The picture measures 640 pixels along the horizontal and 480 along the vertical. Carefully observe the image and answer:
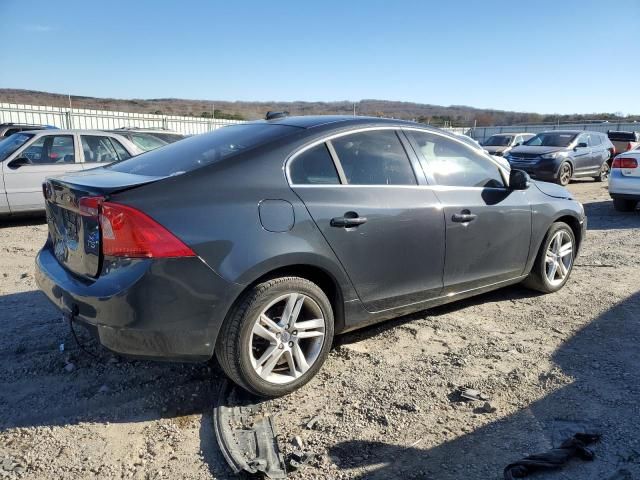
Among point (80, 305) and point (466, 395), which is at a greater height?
point (80, 305)

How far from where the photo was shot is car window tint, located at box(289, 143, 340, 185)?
123 inches

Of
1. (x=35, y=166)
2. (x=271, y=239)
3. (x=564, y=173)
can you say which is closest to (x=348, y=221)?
(x=271, y=239)

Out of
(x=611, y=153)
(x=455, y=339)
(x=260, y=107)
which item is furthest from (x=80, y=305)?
(x=260, y=107)

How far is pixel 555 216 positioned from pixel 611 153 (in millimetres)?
→ 14549

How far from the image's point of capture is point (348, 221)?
3174mm

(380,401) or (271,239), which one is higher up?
(271,239)

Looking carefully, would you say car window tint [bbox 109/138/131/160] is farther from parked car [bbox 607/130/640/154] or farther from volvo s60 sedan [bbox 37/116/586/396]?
parked car [bbox 607/130/640/154]

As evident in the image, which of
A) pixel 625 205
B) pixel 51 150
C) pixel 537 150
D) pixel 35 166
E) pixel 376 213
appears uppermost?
pixel 376 213

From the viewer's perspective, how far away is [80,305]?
2758 millimetres

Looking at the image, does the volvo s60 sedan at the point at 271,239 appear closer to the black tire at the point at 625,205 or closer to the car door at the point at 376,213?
the car door at the point at 376,213

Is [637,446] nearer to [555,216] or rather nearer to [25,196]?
[555,216]

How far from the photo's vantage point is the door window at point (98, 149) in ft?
28.3

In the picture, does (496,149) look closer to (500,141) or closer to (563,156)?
(500,141)

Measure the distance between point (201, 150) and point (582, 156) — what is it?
48.1 feet
